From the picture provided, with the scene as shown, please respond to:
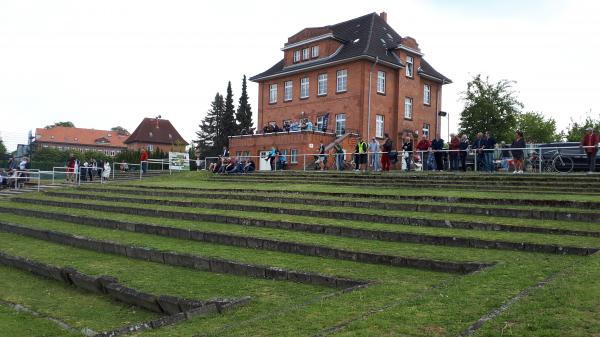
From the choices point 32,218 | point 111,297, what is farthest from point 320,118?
point 111,297

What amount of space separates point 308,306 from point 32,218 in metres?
14.5

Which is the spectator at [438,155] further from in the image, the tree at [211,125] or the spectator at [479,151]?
the tree at [211,125]

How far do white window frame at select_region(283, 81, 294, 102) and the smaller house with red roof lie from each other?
5729cm

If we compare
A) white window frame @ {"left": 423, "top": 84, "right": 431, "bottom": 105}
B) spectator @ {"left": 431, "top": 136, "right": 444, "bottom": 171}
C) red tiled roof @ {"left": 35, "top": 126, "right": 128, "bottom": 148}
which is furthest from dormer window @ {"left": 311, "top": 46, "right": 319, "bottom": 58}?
red tiled roof @ {"left": 35, "top": 126, "right": 128, "bottom": 148}

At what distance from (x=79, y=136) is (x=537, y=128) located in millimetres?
97434

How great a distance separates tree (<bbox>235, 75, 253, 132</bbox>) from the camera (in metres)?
73.7

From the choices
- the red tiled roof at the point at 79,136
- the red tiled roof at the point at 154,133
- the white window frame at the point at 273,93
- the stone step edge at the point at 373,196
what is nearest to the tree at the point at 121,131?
the red tiled roof at the point at 79,136

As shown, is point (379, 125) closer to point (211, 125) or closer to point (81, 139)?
point (211, 125)

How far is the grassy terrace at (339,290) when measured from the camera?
4961mm

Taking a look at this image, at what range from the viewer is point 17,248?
39.6 ft

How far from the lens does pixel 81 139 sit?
119312 mm

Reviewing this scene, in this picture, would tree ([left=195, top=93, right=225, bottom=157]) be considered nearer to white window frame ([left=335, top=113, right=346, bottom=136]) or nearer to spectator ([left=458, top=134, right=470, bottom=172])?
white window frame ([left=335, top=113, right=346, bottom=136])

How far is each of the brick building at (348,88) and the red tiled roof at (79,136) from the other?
278ft

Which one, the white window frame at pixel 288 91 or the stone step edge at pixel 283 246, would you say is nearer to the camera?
the stone step edge at pixel 283 246
